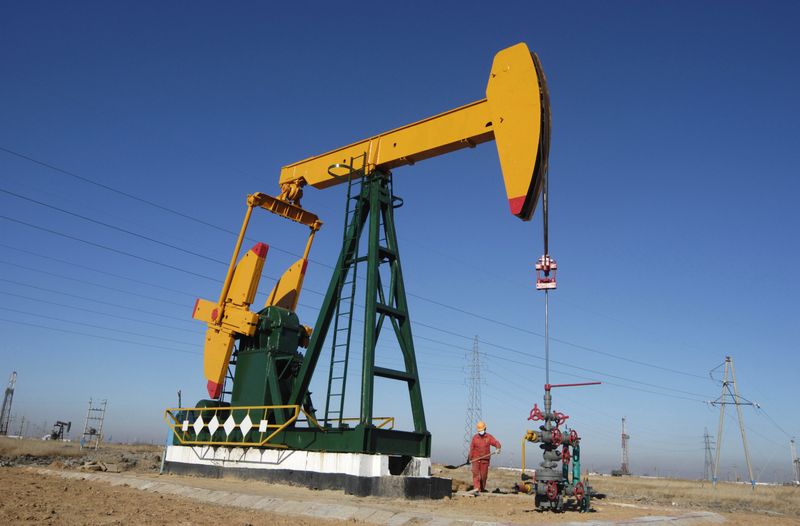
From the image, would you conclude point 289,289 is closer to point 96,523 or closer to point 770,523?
point 96,523

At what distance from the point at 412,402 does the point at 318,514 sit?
401 centimetres

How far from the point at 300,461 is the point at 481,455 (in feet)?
12.5

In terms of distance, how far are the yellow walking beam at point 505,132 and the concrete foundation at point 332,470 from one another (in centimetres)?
473

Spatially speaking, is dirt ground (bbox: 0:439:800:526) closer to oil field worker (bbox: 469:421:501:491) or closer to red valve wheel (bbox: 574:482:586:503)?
red valve wheel (bbox: 574:482:586:503)

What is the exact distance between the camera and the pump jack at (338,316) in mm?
9953

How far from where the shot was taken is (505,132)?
10242 mm

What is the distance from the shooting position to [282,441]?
11.4 m

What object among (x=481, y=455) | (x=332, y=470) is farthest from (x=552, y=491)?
(x=481, y=455)

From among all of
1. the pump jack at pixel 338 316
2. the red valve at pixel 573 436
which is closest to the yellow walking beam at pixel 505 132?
the pump jack at pixel 338 316

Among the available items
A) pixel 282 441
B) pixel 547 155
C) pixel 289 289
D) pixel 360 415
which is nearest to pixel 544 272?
pixel 547 155

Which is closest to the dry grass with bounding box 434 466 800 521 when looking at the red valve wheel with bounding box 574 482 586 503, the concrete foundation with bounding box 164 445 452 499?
the concrete foundation with bounding box 164 445 452 499

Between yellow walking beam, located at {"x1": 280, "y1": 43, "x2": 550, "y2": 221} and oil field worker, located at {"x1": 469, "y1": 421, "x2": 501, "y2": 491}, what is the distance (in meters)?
5.27

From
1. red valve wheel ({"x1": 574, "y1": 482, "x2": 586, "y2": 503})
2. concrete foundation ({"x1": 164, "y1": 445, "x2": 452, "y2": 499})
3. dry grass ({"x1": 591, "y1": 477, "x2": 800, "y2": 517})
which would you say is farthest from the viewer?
dry grass ({"x1": 591, "y1": 477, "x2": 800, "y2": 517})

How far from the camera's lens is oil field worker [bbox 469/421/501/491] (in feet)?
39.9
